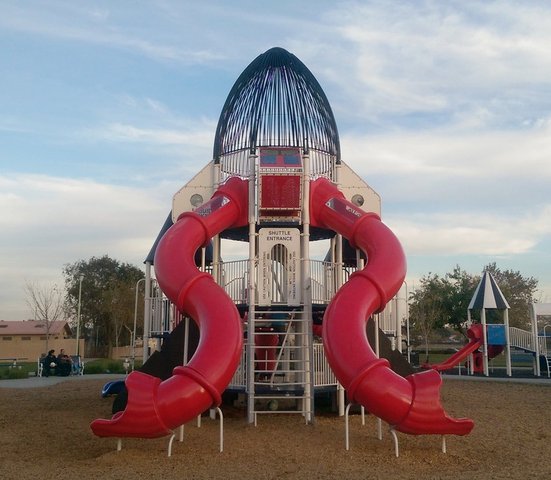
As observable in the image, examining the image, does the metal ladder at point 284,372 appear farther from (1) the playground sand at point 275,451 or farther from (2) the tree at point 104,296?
(2) the tree at point 104,296

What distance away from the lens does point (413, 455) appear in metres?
8.72

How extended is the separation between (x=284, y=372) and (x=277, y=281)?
1.81 meters

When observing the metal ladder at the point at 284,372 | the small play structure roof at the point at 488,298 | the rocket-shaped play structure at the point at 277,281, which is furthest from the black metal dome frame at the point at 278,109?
the small play structure roof at the point at 488,298

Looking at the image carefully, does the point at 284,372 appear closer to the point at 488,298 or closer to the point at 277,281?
the point at 277,281

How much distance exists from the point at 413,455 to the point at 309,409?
9.83 ft

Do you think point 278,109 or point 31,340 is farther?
point 31,340

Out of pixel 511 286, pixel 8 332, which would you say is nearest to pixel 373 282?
pixel 511 286

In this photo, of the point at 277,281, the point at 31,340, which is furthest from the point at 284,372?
the point at 31,340

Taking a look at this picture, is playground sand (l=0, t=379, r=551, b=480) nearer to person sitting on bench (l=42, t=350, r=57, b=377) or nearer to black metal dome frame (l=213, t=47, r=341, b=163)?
black metal dome frame (l=213, t=47, r=341, b=163)

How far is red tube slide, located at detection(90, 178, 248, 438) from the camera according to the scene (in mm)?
8266

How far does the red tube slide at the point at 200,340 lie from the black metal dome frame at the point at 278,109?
53.5 inches

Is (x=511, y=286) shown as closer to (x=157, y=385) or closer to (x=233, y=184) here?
(x=233, y=184)

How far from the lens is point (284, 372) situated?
1149cm

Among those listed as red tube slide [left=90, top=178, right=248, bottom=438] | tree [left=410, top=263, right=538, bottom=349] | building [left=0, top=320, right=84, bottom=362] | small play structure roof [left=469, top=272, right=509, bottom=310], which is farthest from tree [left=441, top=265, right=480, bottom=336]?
red tube slide [left=90, top=178, right=248, bottom=438]
